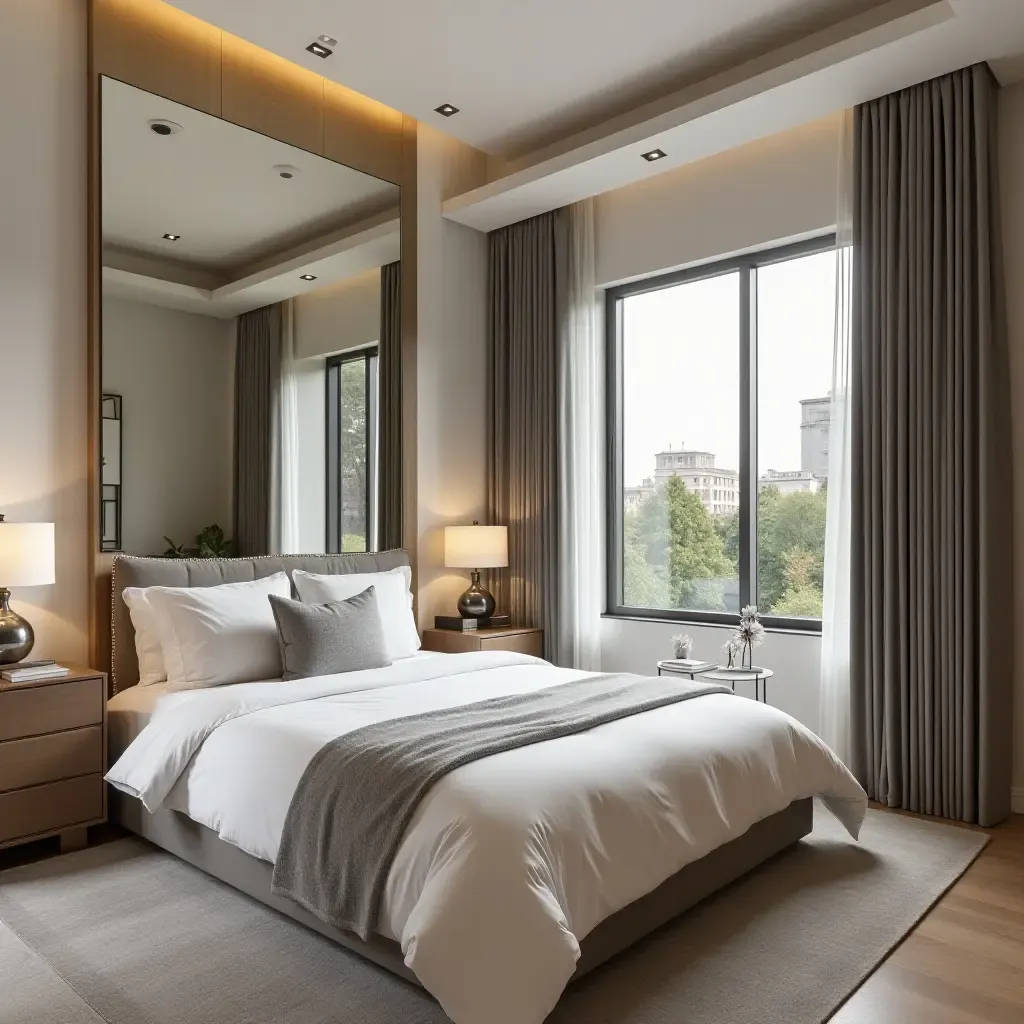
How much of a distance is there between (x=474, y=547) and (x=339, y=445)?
908 mm

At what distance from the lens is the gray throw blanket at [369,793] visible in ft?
7.13

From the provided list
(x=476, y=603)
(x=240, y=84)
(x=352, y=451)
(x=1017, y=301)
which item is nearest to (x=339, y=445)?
(x=352, y=451)

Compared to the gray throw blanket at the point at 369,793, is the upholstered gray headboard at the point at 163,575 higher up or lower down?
higher up

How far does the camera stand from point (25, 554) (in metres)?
3.13

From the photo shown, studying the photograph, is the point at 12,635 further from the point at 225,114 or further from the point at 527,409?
the point at 527,409

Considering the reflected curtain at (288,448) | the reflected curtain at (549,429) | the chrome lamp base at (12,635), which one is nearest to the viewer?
the chrome lamp base at (12,635)

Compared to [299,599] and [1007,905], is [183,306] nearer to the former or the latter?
[299,599]

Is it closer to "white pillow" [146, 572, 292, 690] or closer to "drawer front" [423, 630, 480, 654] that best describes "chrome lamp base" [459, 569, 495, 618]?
"drawer front" [423, 630, 480, 654]

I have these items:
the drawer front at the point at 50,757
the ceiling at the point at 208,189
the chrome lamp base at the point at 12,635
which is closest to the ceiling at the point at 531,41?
the ceiling at the point at 208,189

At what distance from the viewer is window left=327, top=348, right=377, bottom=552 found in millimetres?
4559

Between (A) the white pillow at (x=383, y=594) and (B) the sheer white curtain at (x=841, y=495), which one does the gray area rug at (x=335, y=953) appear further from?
(A) the white pillow at (x=383, y=594)

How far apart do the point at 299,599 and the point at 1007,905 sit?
2876 millimetres

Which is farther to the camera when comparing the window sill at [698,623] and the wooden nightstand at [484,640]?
the wooden nightstand at [484,640]

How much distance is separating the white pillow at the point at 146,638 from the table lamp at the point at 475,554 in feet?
5.74
